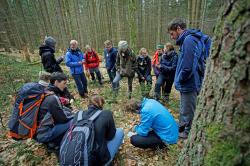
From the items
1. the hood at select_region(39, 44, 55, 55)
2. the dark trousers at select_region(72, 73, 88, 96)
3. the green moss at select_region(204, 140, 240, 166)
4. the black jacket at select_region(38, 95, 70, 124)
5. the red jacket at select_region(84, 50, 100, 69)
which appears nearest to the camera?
the green moss at select_region(204, 140, 240, 166)

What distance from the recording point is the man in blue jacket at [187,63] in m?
3.56

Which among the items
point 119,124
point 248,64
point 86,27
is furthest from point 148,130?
point 86,27

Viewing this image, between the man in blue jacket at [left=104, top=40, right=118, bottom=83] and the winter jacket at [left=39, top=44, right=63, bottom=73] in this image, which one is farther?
the man in blue jacket at [left=104, top=40, right=118, bottom=83]

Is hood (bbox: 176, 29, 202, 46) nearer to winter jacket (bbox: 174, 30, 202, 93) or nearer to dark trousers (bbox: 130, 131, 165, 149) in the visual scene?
winter jacket (bbox: 174, 30, 202, 93)

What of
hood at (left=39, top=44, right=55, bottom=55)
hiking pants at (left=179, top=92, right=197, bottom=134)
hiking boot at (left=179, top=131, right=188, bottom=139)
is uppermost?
hood at (left=39, top=44, right=55, bottom=55)

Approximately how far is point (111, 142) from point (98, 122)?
612mm

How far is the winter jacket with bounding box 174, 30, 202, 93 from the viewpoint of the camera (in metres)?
3.55

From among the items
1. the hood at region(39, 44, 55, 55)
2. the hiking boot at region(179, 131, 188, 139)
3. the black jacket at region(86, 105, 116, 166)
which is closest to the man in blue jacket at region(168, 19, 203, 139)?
the hiking boot at region(179, 131, 188, 139)

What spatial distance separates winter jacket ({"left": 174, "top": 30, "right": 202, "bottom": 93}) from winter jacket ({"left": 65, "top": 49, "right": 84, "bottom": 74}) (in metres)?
3.98

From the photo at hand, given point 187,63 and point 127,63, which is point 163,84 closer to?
point 127,63

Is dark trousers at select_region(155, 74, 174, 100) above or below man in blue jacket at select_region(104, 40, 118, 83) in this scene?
below

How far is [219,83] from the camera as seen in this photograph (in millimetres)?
1248

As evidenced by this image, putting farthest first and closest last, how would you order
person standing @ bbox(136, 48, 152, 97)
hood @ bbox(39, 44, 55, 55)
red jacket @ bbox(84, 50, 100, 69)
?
red jacket @ bbox(84, 50, 100, 69) → person standing @ bbox(136, 48, 152, 97) → hood @ bbox(39, 44, 55, 55)

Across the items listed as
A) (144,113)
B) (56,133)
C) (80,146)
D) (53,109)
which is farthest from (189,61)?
(56,133)
